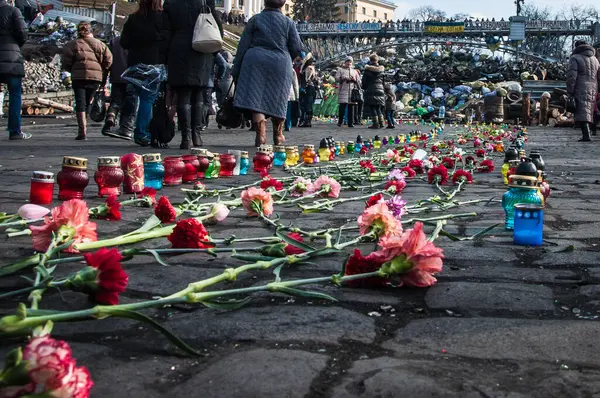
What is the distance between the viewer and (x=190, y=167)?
5.68 meters

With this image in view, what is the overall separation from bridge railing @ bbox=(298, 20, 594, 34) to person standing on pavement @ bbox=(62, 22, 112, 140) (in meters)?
69.9

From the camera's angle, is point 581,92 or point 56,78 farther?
point 56,78

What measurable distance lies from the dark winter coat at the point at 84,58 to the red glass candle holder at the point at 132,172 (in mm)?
6226

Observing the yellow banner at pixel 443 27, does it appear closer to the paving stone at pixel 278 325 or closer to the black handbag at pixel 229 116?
the black handbag at pixel 229 116

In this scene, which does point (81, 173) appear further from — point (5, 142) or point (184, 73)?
point (5, 142)

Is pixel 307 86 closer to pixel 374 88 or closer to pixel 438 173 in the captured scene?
pixel 374 88

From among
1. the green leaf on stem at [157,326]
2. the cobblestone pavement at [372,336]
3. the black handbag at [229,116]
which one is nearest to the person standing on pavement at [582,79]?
the black handbag at [229,116]

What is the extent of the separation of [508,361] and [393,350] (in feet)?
0.78

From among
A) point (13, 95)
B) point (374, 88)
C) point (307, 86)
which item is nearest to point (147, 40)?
point (13, 95)

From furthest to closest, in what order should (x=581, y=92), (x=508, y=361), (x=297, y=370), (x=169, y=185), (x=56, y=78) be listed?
(x=56, y=78)
(x=581, y=92)
(x=169, y=185)
(x=508, y=361)
(x=297, y=370)

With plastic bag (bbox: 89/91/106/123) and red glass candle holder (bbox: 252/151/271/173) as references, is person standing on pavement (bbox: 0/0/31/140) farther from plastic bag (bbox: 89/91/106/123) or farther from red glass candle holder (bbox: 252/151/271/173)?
red glass candle holder (bbox: 252/151/271/173)

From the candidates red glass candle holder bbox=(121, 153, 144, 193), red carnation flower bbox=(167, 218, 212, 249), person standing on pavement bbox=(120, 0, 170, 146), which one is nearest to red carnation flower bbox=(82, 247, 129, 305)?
red carnation flower bbox=(167, 218, 212, 249)

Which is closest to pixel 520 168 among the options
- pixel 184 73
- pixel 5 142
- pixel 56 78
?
pixel 184 73

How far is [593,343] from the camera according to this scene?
6.06 feet
